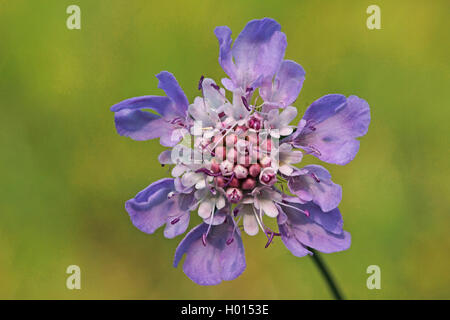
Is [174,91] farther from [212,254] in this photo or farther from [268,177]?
[212,254]

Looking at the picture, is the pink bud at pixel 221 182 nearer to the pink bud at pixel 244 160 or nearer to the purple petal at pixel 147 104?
the pink bud at pixel 244 160

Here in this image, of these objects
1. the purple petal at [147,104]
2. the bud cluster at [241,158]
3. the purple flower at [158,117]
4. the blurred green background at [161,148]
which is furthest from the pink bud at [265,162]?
the blurred green background at [161,148]

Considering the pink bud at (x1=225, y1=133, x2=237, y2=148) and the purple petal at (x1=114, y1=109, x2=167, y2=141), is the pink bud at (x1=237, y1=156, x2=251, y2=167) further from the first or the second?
the purple petal at (x1=114, y1=109, x2=167, y2=141)

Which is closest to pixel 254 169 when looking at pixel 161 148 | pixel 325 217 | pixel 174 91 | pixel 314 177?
pixel 314 177

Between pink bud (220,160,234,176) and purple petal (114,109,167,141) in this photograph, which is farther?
purple petal (114,109,167,141)

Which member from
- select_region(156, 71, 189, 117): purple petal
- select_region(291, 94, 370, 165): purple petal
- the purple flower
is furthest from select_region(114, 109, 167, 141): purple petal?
select_region(291, 94, 370, 165): purple petal
